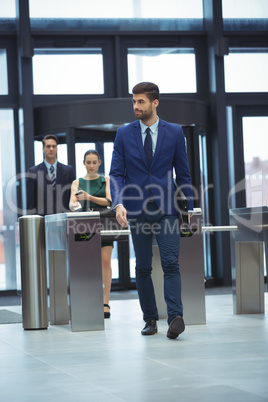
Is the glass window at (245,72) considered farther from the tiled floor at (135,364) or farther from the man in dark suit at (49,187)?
the tiled floor at (135,364)

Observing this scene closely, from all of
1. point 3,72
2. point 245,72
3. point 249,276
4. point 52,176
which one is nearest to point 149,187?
point 249,276

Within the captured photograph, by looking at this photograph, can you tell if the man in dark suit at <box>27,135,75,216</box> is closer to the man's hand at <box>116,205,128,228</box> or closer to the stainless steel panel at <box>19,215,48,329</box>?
the stainless steel panel at <box>19,215,48,329</box>

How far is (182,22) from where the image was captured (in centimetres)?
1002

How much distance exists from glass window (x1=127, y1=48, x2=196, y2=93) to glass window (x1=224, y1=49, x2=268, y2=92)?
522 mm

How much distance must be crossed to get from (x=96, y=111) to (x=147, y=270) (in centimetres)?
478

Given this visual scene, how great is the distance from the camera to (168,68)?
396 inches

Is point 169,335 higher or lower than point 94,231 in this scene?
lower

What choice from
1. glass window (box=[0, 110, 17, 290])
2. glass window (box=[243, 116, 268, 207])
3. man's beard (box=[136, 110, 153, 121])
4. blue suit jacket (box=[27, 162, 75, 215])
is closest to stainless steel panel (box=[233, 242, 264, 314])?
blue suit jacket (box=[27, 162, 75, 215])

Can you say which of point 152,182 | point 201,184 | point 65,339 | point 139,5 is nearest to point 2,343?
point 65,339

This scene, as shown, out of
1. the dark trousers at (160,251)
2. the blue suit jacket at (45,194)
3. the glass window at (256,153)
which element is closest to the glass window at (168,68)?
the glass window at (256,153)

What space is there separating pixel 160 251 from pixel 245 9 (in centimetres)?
647

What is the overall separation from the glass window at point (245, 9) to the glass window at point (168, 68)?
0.77m

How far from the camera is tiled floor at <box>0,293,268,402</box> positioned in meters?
2.76

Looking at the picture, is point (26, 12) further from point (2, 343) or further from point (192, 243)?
point (2, 343)
